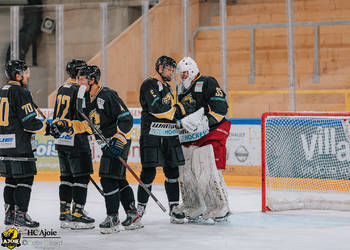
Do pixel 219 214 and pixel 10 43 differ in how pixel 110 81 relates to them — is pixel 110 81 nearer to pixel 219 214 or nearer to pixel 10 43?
pixel 10 43

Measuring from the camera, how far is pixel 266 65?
1029 cm

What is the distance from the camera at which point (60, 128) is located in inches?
201

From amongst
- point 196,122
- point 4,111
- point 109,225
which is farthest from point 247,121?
point 4,111

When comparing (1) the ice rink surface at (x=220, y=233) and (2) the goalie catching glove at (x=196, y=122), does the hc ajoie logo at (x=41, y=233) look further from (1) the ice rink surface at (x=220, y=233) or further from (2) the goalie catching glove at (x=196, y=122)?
(2) the goalie catching glove at (x=196, y=122)

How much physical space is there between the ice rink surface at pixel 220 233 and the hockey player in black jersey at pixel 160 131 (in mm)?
377

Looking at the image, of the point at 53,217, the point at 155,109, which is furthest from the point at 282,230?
the point at 53,217

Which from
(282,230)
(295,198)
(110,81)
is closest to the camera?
(282,230)

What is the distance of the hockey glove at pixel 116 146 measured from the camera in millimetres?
4891

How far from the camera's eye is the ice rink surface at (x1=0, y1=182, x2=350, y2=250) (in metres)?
4.54

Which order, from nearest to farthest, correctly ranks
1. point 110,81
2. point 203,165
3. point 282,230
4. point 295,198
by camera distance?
point 282,230 → point 203,165 → point 295,198 → point 110,81

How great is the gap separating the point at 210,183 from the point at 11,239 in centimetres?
176

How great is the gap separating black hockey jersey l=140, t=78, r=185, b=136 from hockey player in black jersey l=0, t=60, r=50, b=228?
Result: 32.9 inches

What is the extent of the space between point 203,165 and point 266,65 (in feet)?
16.3

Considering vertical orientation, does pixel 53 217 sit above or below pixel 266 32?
below
